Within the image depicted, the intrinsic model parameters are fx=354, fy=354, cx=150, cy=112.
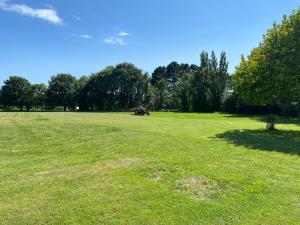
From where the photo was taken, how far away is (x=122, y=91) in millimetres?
89188

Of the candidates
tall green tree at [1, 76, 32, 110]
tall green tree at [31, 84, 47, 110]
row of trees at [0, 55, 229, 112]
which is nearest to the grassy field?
row of trees at [0, 55, 229, 112]

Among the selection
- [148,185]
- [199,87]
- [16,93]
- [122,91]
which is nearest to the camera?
[148,185]

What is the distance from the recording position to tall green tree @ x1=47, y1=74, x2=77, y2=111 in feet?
327

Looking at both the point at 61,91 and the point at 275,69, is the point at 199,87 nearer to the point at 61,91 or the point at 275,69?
the point at 61,91

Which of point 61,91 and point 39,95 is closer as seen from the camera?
point 61,91

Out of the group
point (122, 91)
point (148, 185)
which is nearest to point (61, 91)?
point (122, 91)

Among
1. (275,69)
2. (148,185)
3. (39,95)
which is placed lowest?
(148,185)

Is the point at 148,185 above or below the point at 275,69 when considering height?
below

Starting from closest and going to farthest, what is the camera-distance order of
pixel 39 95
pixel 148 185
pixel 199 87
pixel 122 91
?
pixel 148 185
pixel 199 87
pixel 122 91
pixel 39 95

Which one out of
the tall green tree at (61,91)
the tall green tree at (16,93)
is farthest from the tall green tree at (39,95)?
the tall green tree at (61,91)

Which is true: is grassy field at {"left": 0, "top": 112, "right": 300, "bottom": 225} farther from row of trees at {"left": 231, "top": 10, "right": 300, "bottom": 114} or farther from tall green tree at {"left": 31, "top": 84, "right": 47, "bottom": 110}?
tall green tree at {"left": 31, "top": 84, "right": 47, "bottom": 110}

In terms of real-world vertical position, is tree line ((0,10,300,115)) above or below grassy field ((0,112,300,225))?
above

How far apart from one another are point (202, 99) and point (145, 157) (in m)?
60.9

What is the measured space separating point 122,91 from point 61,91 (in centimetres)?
2180
